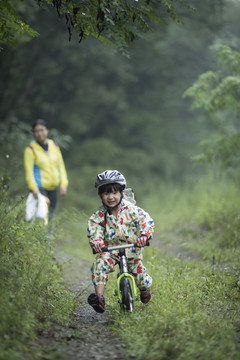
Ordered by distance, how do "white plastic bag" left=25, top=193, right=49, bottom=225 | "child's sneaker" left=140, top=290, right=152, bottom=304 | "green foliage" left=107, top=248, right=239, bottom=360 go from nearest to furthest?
1. "green foliage" left=107, top=248, right=239, bottom=360
2. "child's sneaker" left=140, top=290, right=152, bottom=304
3. "white plastic bag" left=25, top=193, right=49, bottom=225

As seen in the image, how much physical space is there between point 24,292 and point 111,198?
53.4 inches

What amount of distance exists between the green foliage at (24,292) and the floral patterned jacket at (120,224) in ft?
2.10

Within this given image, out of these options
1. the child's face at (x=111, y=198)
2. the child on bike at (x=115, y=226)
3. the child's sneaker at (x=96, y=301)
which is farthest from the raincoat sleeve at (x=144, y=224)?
the child's sneaker at (x=96, y=301)

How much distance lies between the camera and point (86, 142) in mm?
19312

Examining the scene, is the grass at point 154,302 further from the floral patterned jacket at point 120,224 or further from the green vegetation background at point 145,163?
the floral patterned jacket at point 120,224

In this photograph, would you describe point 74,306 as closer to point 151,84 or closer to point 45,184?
point 45,184

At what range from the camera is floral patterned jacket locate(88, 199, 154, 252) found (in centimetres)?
466

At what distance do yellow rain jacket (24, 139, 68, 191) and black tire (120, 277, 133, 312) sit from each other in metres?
3.14

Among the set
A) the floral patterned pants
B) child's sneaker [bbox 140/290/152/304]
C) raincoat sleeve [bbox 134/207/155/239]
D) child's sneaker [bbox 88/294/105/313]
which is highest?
raincoat sleeve [bbox 134/207/155/239]

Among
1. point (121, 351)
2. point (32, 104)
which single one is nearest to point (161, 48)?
point (32, 104)

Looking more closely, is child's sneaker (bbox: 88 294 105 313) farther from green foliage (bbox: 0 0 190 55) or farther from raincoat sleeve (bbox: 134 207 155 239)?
green foliage (bbox: 0 0 190 55)

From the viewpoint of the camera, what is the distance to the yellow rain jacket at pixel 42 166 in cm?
706

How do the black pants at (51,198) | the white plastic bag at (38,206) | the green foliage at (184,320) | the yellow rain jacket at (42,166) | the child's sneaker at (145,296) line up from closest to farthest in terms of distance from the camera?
1. the green foliage at (184,320)
2. the child's sneaker at (145,296)
3. the white plastic bag at (38,206)
4. the yellow rain jacket at (42,166)
5. the black pants at (51,198)

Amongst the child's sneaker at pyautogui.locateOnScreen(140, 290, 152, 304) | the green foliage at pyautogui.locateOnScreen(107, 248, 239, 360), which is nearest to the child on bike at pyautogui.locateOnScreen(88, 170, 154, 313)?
the child's sneaker at pyautogui.locateOnScreen(140, 290, 152, 304)
